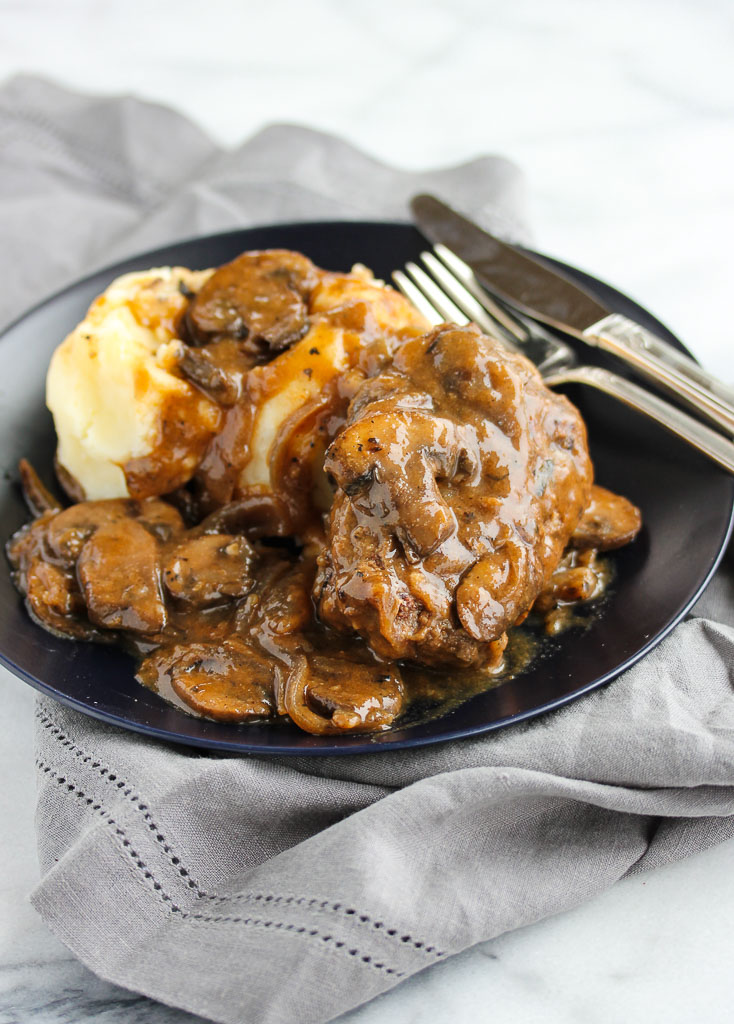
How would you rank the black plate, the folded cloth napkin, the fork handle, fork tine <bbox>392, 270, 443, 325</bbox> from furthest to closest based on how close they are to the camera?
fork tine <bbox>392, 270, 443, 325</bbox>, the fork handle, the black plate, the folded cloth napkin

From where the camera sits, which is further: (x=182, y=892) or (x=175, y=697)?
(x=175, y=697)

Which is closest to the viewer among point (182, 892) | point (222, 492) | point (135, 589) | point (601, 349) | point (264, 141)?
point (182, 892)

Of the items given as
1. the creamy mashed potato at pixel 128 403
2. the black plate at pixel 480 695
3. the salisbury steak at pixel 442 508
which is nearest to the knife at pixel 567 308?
the black plate at pixel 480 695

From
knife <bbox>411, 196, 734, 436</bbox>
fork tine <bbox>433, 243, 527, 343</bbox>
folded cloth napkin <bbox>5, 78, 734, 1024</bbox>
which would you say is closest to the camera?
folded cloth napkin <bbox>5, 78, 734, 1024</bbox>

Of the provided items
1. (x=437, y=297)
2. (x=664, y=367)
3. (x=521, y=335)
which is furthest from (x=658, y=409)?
(x=437, y=297)

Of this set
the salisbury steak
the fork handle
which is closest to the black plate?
the fork handle

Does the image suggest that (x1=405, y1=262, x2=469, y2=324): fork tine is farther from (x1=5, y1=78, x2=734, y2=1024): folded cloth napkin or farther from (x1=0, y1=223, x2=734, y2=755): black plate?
(x1=5, y1=78, x2=734, y2=1024): folded cloth napkin

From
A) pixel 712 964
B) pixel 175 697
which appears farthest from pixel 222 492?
pixel 712 964

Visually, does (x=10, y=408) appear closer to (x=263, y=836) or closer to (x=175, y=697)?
(x=175, y=697)
